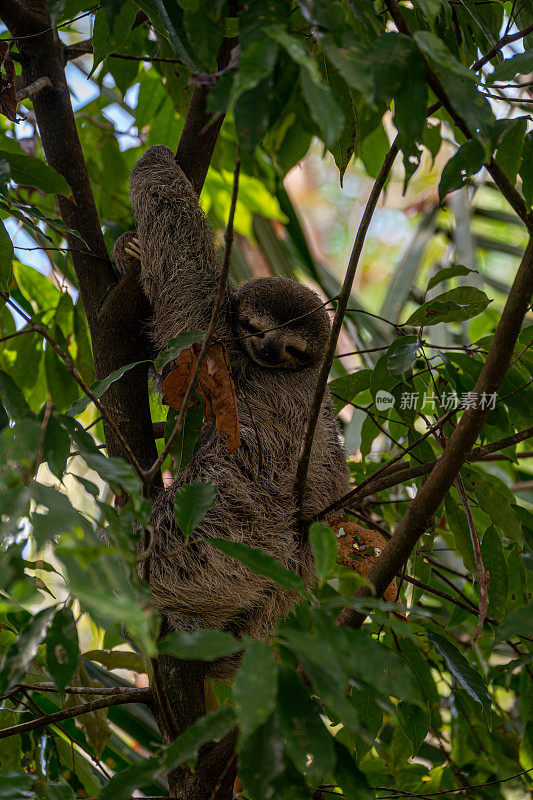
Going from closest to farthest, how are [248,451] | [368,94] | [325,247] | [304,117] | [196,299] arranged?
1. [368,94]
2. [304,117]
3. [248,451]
4. [196,299]
5. [325,247]

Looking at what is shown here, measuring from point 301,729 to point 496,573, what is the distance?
145 centimetres

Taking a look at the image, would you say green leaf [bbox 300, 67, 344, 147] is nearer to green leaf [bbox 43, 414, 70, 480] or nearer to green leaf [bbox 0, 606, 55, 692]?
green leaf [bbox 43, 414, 70, 480]

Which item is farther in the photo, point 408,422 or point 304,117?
point 408,422

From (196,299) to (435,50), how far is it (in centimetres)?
209

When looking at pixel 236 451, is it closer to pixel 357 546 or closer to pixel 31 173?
pixel 357 546

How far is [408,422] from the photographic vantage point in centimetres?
287

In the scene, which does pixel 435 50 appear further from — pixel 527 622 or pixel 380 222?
pixel 380 222

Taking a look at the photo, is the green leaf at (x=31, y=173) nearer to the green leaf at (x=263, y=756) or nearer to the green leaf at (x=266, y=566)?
the green leaf at (x=266, y=566)

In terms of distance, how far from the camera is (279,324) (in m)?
3.26

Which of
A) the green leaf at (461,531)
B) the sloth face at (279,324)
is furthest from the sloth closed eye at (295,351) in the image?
the green leaf at (461,531)

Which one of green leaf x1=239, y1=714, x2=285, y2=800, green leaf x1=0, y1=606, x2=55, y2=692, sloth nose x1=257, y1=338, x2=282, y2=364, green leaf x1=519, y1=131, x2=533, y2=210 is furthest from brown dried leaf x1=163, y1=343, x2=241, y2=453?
green leaf x1=239, y1=714, x2=285, y2=800

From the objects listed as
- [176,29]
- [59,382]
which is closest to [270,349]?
[59,382]

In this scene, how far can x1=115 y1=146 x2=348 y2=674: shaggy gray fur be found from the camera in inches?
114

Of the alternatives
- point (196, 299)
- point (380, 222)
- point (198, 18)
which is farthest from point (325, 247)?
point (198, 18)
